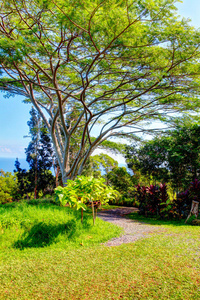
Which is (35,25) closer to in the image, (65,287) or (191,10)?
(191,10)

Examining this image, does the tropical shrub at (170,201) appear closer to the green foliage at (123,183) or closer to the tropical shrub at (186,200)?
the tropical shrub at (186,200)

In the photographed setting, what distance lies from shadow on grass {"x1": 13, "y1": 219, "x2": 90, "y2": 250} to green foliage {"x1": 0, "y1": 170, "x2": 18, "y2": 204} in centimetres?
798

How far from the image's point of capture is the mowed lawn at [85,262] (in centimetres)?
246

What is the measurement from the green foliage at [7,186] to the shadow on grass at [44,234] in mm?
7985

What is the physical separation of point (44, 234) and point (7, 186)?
899 centimetres

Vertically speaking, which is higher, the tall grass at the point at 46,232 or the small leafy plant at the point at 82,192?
the small leafy plant at the point at 82,192

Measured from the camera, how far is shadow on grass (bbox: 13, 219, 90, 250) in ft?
A: 13.4

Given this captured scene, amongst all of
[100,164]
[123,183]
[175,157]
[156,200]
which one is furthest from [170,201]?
[100,164]

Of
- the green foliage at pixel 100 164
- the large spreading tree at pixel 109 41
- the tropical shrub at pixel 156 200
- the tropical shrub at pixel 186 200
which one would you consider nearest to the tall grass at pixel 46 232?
the tropical shrub at pixel 156 200

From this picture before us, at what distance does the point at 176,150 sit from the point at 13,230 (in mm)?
6168

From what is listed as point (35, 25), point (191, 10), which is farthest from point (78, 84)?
point (191, 10)

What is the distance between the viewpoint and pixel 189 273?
2.79 m

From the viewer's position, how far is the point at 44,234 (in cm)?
436

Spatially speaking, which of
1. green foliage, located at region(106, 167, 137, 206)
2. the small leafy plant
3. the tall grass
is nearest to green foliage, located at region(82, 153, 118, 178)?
green foliage, located at region(106, 167, 137, 206)
